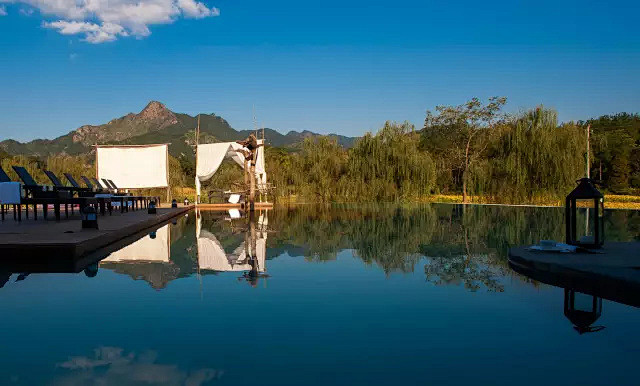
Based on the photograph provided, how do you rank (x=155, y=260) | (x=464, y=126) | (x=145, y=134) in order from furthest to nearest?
(x=145, y=134) < (x=464, y=126) < (x=155, y=260)

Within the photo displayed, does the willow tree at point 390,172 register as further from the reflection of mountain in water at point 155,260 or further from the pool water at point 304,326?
the pool water at point 304,326

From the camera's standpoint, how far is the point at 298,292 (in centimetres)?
427

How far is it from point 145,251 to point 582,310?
205 inches

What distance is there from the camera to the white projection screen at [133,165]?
59.9ft

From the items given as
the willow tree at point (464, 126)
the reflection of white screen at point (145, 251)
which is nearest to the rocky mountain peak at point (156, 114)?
the willow tree at point (464, 126)

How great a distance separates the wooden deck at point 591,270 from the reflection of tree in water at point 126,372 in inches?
124

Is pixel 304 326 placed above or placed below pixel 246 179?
below

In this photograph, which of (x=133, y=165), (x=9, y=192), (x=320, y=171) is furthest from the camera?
(x=320, y=171)

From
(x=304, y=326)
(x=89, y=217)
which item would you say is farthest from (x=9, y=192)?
(x=304, y=326)

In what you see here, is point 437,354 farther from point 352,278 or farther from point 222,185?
point 222,185

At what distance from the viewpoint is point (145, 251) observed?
22.1ft

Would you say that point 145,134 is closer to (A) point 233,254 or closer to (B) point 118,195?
(B) point 118,195

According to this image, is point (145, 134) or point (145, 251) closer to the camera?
point (145, 251)

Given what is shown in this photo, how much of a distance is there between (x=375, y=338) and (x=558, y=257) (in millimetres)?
2841
